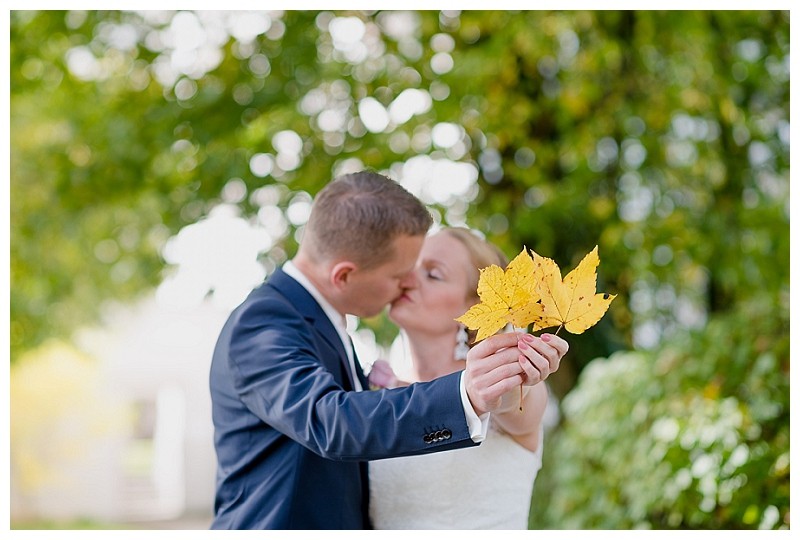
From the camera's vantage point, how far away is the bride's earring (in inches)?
95.1

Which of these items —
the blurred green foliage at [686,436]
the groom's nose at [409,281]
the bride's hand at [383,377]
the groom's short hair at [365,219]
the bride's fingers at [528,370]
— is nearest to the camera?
the bride's fingers at [528,370]

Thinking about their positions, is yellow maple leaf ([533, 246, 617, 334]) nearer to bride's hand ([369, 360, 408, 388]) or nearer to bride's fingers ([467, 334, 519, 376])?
bride's fingers ([467, 334, 519, 376])

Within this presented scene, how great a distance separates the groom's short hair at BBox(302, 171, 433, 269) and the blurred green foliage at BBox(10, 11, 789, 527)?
99.6 inches

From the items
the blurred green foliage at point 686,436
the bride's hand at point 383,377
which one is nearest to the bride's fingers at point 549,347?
the bride's hand at point 383,377

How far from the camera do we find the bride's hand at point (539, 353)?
160cm

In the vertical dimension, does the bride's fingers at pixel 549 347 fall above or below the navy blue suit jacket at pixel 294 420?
above

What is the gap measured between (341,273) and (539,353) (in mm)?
734

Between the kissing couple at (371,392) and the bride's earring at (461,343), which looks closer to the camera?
the kissing couple at (371,392)

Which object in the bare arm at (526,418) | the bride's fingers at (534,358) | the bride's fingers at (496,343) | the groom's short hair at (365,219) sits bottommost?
the bare arm at (526,418)

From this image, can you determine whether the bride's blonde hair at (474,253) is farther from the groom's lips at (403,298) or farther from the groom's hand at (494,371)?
the groom's hand at (494,371)

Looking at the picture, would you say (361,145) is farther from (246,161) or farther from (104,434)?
(104,434)

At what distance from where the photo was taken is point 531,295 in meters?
1.65

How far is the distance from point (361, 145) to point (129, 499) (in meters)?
18.1

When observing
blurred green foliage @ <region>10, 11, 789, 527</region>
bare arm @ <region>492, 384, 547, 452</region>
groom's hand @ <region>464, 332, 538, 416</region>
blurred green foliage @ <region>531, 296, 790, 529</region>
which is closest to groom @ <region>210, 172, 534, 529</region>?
groom's hand @ <region>464, 332, 538, 416</region>
